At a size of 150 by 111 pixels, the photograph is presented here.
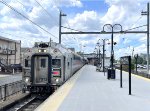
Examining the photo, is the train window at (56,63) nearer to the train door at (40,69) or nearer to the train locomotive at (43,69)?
the train locomotive at (43,69)

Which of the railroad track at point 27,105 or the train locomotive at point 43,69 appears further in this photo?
the train locomotive at point 43,69

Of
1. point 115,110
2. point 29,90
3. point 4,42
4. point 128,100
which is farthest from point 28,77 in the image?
point 4,42

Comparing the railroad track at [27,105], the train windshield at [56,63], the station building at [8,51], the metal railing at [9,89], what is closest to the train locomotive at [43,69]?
the train windshield at [56,63]

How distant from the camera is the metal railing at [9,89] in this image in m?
19.6

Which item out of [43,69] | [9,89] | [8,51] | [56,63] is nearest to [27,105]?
[9,89]

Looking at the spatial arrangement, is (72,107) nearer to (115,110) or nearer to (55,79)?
(115,110)

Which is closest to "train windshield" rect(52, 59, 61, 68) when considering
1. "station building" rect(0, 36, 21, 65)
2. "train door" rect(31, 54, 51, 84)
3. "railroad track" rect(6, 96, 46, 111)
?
"train door" rect(31, 54, 51, 84)

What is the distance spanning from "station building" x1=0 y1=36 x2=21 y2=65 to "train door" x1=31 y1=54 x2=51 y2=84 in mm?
57315

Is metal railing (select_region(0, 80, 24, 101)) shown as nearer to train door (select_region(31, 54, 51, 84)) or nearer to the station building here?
train door (select_region(31, 54, 51, 84))

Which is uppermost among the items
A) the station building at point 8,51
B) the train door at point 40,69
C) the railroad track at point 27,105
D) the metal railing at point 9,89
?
the station building at point 8,51

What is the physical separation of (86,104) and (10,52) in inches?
3026

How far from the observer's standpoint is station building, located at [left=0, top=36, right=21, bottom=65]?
84.4 meters

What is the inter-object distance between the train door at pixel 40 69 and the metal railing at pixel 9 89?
4.52ft

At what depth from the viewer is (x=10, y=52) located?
293ft
